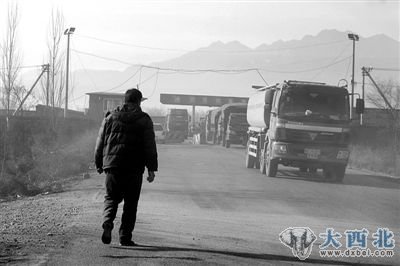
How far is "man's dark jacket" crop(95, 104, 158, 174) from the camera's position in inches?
284

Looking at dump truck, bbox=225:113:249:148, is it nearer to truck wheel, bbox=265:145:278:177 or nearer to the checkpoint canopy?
truck wheel, bbox=265:145:278:177

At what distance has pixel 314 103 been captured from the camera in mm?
17516

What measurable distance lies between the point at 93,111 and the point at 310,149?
1891 inches

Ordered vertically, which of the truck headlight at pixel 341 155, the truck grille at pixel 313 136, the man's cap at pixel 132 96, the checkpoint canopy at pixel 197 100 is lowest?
the truck headlight at pixel 341 155

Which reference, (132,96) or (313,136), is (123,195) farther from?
(313,136)

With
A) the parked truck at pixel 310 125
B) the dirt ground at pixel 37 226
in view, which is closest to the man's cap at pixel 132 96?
the dirt ground at pixel 37 226

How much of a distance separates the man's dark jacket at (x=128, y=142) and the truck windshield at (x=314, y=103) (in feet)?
34.7

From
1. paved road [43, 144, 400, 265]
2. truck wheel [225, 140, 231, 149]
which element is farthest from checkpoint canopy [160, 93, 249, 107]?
paved road [43, 144, 400, 265]

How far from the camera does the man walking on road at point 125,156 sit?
7207 mm

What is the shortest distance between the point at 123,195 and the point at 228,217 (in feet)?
11.2

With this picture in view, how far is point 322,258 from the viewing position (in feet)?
23.4

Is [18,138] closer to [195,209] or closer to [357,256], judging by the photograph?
[195,209]

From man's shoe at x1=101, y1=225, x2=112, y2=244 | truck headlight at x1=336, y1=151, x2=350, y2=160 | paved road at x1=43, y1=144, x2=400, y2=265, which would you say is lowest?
paved road at x1=43, y1=144, x2=400, y2=265

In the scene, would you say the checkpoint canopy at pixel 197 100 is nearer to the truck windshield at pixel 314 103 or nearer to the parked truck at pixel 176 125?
the parked truck at pixel 176 125
